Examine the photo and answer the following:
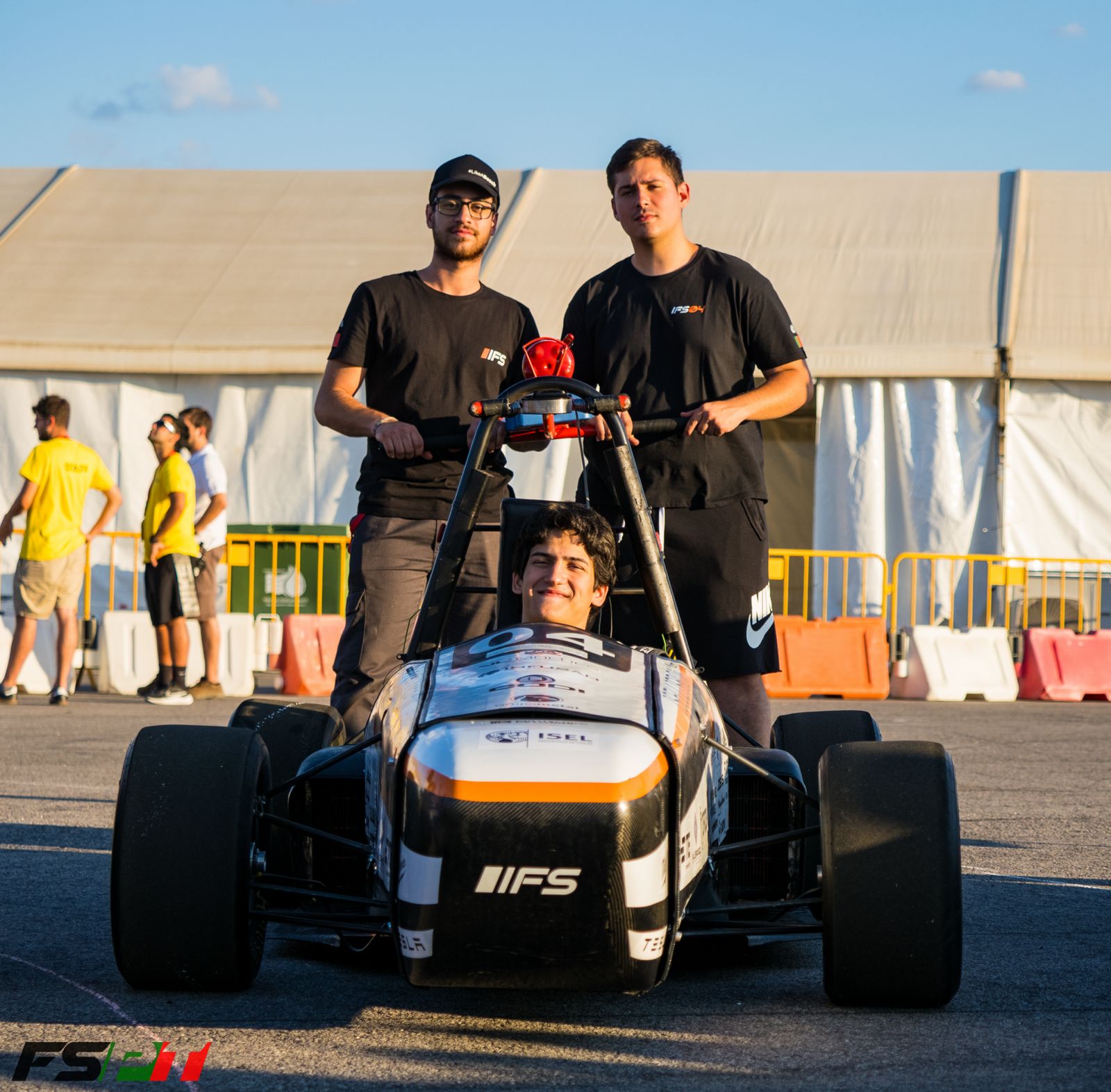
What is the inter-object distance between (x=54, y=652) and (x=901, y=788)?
9818mm

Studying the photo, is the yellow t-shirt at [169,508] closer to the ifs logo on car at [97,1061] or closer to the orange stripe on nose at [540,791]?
the ifs logo on car at [97,1061]

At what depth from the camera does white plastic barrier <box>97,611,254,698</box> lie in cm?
1204

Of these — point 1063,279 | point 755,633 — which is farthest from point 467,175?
point 1063,279

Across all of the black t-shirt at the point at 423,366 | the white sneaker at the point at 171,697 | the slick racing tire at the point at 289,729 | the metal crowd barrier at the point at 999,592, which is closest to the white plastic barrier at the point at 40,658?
the white sneaker at the point at 171,697

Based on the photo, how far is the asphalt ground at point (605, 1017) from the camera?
9.84 feet

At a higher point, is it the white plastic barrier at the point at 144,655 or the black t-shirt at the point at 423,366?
the black t-shirt at the point at 423,366

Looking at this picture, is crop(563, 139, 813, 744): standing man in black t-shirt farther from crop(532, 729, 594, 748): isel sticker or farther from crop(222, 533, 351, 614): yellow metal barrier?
crop(222, 533, 351, 614): yellow metal barrier

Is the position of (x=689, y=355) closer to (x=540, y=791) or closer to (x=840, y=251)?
(x=540, y=791)

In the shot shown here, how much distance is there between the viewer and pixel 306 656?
39.1 ft

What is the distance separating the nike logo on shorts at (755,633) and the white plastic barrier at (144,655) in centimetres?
769

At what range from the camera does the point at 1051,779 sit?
7738 mm

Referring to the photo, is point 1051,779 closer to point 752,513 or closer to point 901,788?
point 752,513

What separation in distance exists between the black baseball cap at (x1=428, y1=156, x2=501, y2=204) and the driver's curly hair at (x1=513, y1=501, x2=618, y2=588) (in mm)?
1398

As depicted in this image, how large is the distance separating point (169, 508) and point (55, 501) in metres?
0.71
